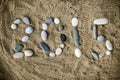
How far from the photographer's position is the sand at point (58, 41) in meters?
0.82

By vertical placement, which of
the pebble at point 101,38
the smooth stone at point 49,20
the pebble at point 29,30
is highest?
the smooth stone at point 49,20

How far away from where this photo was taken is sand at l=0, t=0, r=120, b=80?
0.82 meters

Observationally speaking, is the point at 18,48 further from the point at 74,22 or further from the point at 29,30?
the point at 74,22

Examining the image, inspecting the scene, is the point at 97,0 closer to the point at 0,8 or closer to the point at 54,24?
the point at 54,24

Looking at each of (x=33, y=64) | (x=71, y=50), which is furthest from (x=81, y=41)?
(x=33, y=64)

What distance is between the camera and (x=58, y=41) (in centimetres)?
84

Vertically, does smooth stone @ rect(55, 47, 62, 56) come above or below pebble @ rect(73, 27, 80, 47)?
below

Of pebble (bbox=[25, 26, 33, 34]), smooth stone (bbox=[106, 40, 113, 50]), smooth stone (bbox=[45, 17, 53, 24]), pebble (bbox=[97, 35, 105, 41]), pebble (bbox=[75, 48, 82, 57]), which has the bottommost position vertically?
pebble (bbox=[75, 48, 82, 57])

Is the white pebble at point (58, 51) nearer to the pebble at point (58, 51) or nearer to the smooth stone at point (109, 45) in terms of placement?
the pebble at point (58, 51)

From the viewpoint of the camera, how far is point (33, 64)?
84cm

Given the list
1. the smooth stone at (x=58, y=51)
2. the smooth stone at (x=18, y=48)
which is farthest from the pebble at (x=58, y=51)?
the smooth stone at (x=18, y=48)

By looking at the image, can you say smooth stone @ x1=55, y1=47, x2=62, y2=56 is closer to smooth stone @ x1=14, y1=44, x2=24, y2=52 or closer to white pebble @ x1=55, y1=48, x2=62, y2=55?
white pebble @ x1=55, y1=48, x2=62, y2=55

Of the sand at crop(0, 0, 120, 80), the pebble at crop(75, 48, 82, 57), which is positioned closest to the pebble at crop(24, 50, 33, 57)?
the sand at crop(0, 0, 120, 80)

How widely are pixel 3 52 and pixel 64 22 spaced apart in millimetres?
195
